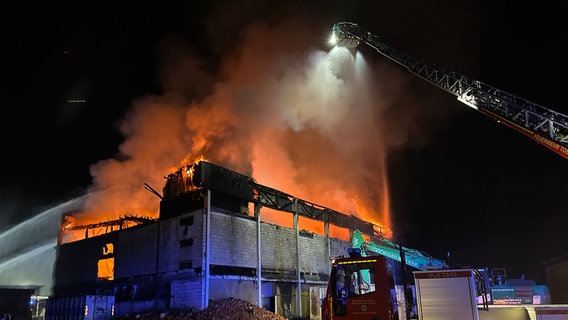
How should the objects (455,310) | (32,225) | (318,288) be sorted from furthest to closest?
(32,225) < (318,288) < (455,310)

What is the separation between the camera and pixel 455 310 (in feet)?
41.1

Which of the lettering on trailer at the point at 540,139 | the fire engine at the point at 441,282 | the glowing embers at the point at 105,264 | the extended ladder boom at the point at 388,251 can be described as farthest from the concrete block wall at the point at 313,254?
the lettering on trailer at the point at 540,139

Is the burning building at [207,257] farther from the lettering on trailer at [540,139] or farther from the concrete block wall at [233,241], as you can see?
the lettering on trailer at [540,139]

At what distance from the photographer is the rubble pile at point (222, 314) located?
1903cm

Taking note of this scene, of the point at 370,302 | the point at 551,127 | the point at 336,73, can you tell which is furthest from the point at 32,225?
the point at 551,127

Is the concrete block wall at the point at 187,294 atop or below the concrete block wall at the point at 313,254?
below

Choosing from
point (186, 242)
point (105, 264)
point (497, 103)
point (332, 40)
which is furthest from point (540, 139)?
point (105, 264)

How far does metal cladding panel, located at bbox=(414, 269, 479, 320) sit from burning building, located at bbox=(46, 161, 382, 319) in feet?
39.4

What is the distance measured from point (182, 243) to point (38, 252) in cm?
2447

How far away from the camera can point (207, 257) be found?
71.3 ft

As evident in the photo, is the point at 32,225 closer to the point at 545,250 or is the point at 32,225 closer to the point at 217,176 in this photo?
the point at 217,176

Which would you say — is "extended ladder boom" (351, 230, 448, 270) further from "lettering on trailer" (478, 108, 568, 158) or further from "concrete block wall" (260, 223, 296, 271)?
"lettering on trailer" (478, 108, 568, 158)

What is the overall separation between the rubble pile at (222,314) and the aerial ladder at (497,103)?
Result: 1554cm

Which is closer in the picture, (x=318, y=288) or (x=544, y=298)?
(x=318, y=288)
